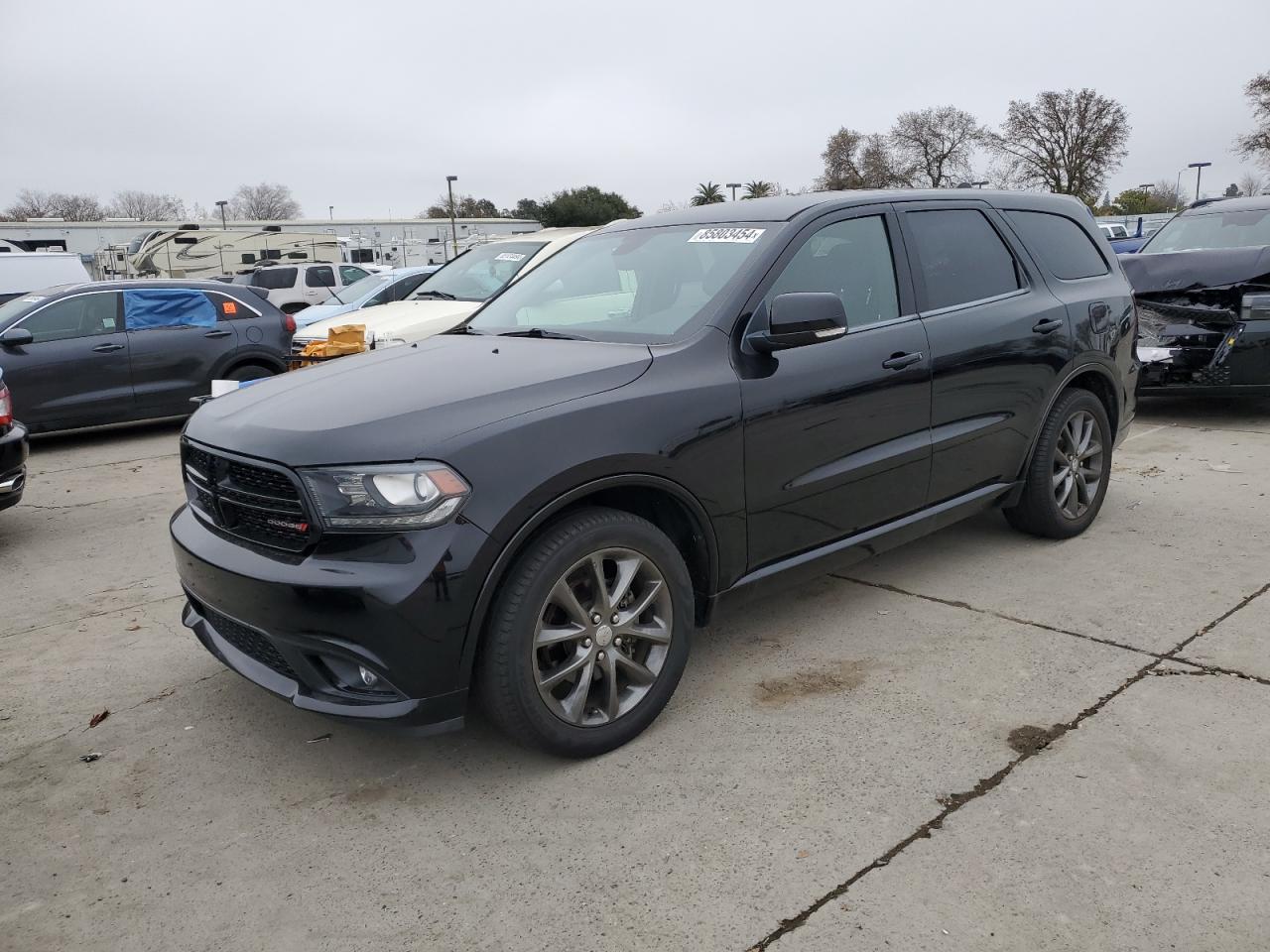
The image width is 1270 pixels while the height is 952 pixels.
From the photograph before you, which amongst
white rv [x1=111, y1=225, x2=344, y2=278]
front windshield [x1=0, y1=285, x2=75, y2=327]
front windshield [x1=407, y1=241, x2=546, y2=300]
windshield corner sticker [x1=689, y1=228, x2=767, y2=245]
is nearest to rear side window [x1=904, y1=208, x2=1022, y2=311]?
windshield corner sticker [x1=689, y1=228, x2=767, y2=245]

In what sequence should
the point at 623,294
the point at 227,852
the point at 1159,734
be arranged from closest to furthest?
1. the point at 227,852
2. the point at 1159,734
3. the point at 623,294

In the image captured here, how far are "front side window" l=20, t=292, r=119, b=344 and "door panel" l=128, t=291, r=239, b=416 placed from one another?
228mm

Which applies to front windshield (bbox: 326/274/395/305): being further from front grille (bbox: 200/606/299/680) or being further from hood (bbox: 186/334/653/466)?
front grille (bbox: 200/606/299/680)

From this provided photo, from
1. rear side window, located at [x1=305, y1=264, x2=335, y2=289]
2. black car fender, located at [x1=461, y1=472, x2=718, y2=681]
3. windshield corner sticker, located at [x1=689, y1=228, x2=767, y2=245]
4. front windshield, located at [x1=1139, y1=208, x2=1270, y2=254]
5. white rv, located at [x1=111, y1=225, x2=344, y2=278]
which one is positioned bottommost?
black car fender, located at [x1=461, y1=472, x2=718, y2=681]

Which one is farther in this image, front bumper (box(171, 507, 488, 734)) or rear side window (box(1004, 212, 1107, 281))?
rear side window (box(1004, 212, 1107, 281))

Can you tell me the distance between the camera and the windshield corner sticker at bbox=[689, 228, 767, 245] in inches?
156

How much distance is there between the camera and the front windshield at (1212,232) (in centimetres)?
897

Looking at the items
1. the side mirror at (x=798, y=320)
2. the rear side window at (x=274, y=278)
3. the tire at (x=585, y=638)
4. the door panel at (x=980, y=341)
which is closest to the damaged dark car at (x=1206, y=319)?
the door panel at (x=980, y=341)

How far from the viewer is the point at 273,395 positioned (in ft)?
11.4

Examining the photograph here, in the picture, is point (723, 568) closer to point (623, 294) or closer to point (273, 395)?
point (623, 294)

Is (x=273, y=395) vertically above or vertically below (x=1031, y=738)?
above

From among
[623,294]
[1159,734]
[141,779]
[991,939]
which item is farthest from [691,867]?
[623,294]

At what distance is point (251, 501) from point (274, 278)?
21331mm

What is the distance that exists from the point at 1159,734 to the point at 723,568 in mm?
1497
